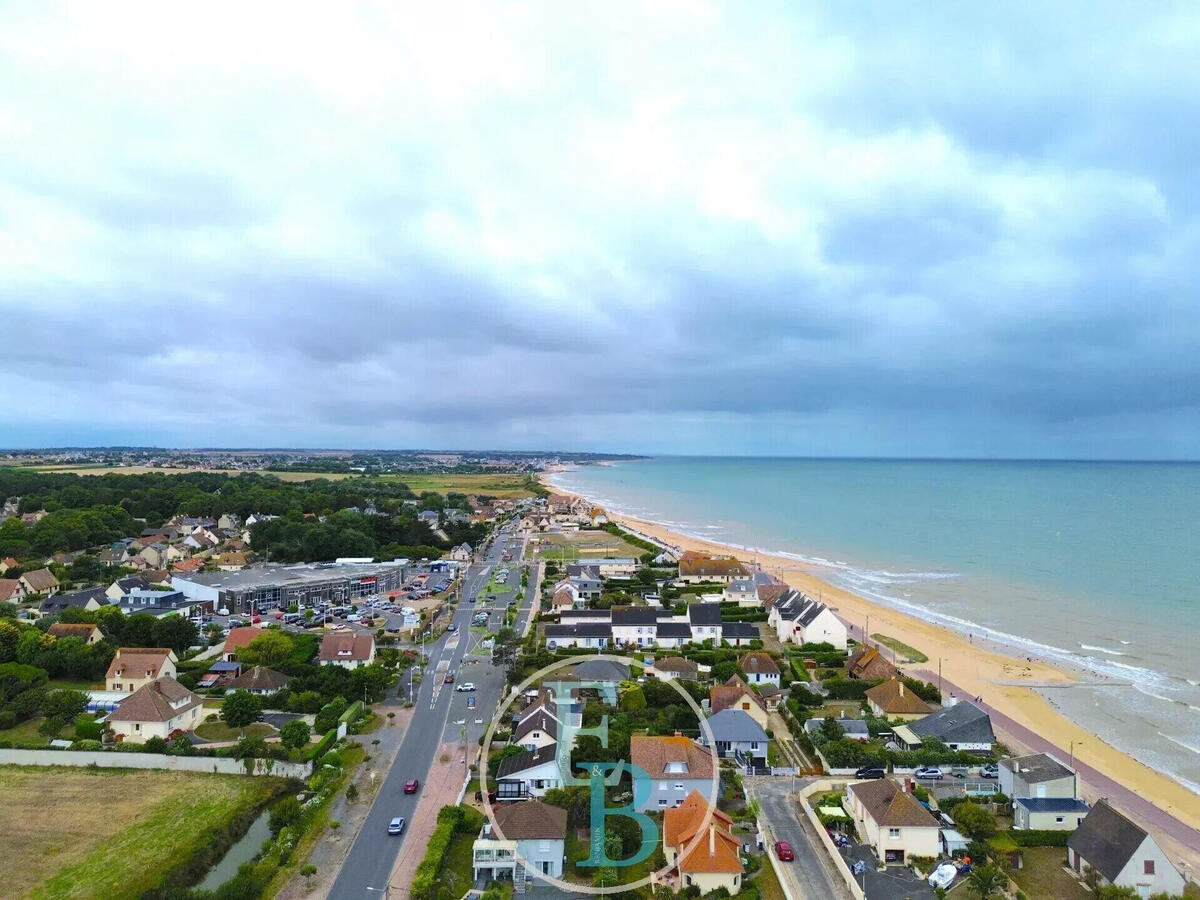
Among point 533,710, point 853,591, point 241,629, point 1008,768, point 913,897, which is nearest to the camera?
point 913,897

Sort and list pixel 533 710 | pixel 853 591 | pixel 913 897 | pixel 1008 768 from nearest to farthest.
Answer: pixel 913 897
pixel 1008 768
pixel 533 710
pixel 853 591

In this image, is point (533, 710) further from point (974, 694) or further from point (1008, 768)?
point (974, 694)

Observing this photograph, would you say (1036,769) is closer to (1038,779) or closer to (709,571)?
(1038,779)

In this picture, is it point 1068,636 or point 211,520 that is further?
point 211,520

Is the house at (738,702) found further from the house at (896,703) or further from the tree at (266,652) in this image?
the tree at (266,652)

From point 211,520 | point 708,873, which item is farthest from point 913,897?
point 211,520

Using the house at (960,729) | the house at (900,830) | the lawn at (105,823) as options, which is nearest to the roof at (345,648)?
the lawn at (105,823)

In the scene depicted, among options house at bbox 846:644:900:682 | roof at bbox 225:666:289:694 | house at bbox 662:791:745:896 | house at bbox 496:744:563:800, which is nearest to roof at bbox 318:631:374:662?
roof at bbox 225:666:289:694
